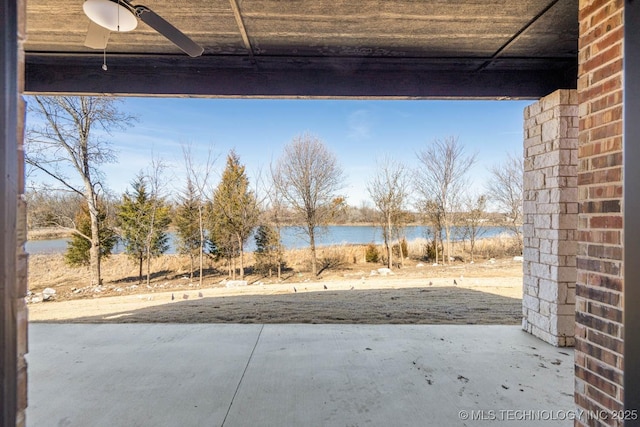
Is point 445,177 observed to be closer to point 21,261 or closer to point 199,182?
point 199,182

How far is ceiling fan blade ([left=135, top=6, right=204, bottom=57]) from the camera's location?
1934mm

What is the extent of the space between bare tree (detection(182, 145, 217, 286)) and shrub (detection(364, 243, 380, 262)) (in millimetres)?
6395

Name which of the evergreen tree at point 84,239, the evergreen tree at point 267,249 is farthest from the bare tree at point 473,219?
the evergreen tree at point 84,239

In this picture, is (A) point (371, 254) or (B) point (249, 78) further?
(A) point (371, 254)

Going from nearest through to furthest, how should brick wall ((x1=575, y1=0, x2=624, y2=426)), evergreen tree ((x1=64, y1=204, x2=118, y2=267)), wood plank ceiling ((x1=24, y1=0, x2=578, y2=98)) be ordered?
1. brick wall ((x1=575, y1=0, x2=624, y2=426))
2. wood plank ceiling ((x1=24, y1=0, x2=578, y2=98))
3. evergreen tree ((x1=64, y1=204, x2=118, y2=267))

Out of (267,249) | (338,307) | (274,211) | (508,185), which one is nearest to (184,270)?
(267,249)

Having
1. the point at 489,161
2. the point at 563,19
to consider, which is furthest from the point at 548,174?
the point at 489,161

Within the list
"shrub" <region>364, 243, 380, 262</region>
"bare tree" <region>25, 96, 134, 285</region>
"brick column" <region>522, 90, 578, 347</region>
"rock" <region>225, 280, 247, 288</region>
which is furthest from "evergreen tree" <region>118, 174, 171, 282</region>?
"brick column" <region>522, 90, 578, 347</region>

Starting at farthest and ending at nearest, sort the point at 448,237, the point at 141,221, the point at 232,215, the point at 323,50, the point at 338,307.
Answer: the point at 448,237, the point at 232,215, the point at 141,221, the point at 338,307, the point at 323,50

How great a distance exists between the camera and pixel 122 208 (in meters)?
11.3

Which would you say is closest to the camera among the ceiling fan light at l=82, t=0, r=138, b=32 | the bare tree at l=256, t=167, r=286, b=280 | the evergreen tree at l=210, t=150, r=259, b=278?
the ceiling fan light at l=82, t=0, r=138, b=32

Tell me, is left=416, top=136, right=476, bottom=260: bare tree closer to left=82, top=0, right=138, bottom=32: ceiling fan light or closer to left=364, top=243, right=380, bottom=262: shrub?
left=364, top=243, right=380, bottom=262: shrub

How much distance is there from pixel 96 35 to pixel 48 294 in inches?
397

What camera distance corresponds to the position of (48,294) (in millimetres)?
9164
